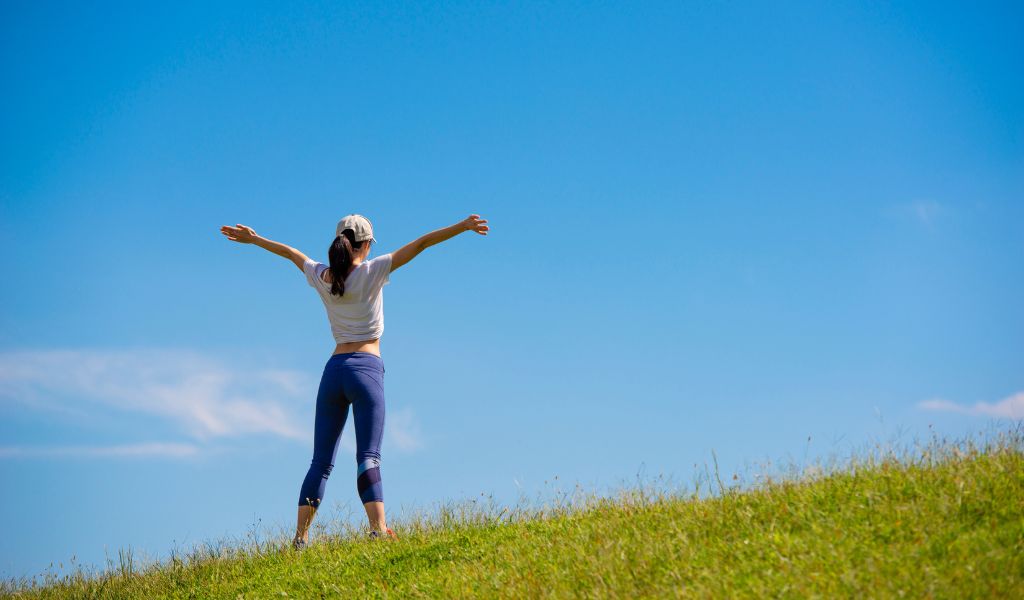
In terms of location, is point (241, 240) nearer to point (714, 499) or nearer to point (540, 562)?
point (540, 562)

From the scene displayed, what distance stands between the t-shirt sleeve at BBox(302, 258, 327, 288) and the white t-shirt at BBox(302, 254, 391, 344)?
0.95ft

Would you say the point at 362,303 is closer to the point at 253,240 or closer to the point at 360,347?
the point at 360,347

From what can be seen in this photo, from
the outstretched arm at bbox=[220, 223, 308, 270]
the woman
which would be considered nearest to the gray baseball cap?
the woman

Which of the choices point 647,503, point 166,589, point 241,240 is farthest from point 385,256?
point 166,589

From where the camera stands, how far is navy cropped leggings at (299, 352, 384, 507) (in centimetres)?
903

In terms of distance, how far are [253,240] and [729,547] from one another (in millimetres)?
7024

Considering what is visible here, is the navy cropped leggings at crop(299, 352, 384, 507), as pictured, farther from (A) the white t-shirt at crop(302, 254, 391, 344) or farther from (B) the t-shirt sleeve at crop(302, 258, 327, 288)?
(B) the t-shirt sleeve at crop(302, 258, 327, 288)

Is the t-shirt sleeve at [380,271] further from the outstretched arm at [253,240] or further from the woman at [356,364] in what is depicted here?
the outstretched arm at [253,240]

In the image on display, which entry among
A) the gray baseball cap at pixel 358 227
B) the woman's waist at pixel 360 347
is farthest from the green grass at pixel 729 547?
the gray baseball cap at pixel 358 227

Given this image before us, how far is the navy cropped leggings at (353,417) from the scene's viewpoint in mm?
9031

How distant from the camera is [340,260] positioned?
936cm

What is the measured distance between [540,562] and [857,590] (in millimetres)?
2673

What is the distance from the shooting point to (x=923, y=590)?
4.95 meters

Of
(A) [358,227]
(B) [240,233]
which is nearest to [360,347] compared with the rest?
(A) [358,227]
